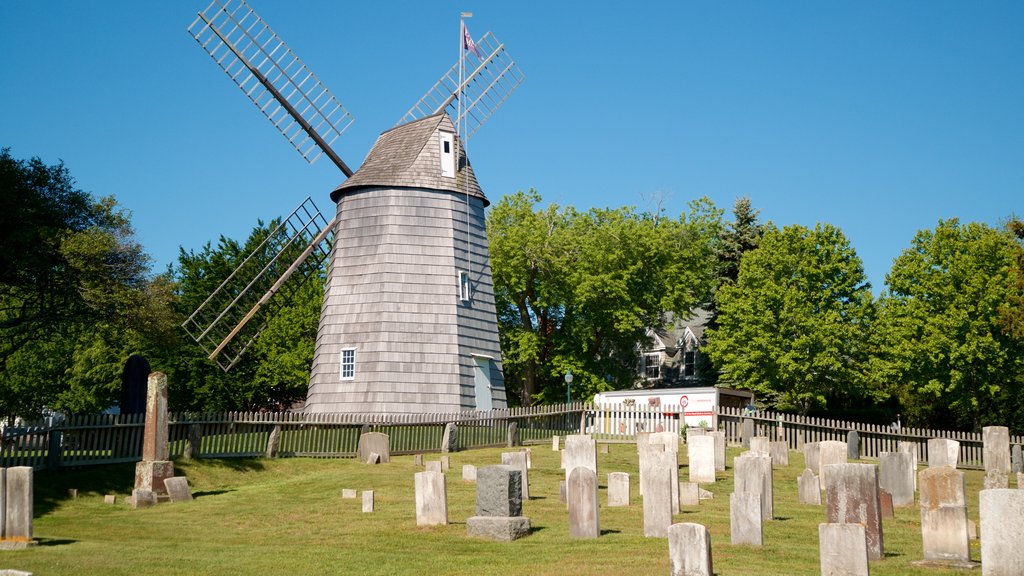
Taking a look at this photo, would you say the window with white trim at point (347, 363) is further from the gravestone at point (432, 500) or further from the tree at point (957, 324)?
the tree at point (957, 324)

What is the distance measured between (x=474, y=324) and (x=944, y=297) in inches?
A: 797

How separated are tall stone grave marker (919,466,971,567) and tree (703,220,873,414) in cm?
3212

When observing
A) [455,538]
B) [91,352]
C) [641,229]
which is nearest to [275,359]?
[91,352]

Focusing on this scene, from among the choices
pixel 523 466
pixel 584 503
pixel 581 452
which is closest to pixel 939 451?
pixel 581 452

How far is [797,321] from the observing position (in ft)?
149

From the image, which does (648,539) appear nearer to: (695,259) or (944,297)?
(944,297)

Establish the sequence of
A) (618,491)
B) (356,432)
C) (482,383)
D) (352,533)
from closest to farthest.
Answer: (352,533), (618,491), (356,432), (482,383)

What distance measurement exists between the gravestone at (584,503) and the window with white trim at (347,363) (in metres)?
20.8

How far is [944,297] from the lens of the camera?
42.9m

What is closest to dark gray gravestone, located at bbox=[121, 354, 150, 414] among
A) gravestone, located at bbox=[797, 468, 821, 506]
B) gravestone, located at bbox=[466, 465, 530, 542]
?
gravestone, located at bbox=[466, 465, 530, 542]

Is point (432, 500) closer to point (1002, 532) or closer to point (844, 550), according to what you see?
point (844, 550)

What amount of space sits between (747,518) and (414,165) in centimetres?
2462

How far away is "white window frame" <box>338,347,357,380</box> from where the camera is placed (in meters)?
35.5

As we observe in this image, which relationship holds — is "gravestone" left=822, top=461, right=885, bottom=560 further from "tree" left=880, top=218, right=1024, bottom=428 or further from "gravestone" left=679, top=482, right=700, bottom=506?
"tree" left=880, top=218, right=1024, bottom=428
